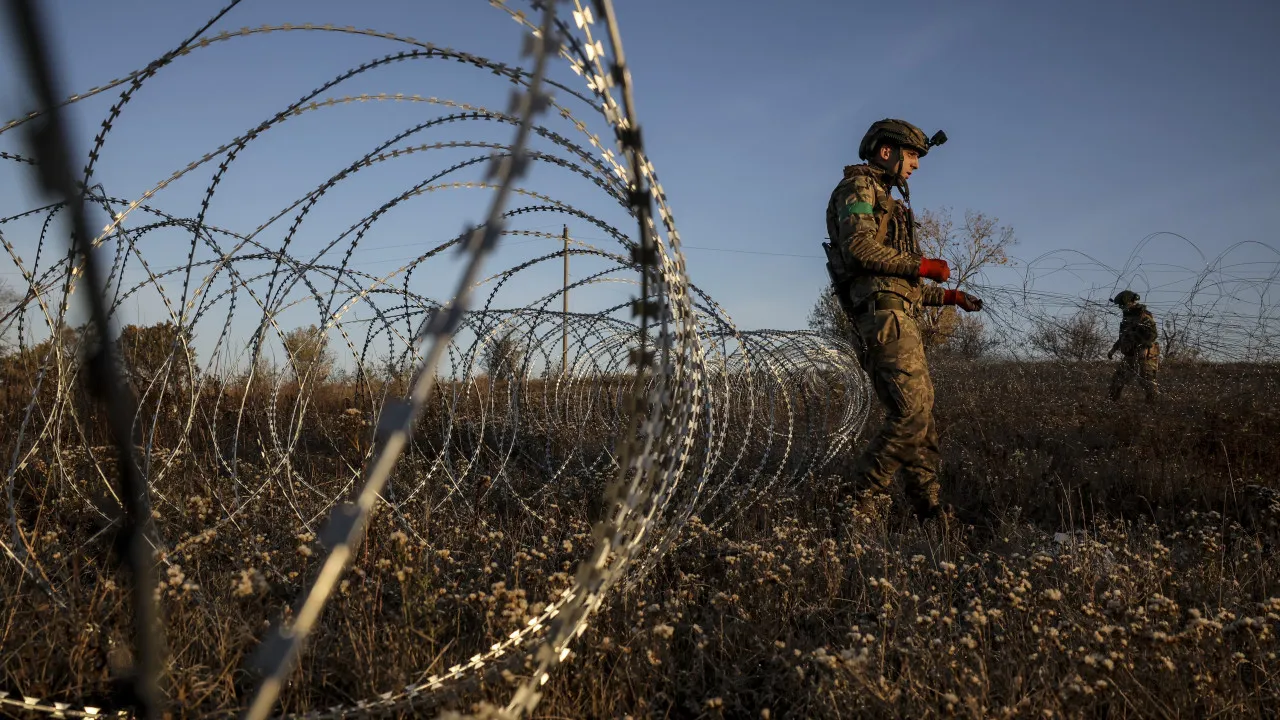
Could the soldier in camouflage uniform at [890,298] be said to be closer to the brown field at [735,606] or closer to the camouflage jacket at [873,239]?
the camouflage jacket at [873,239]

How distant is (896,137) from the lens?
16.3 feet

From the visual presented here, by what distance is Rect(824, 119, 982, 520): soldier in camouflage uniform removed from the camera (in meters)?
4.80

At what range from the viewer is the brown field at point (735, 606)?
2402 millimetres

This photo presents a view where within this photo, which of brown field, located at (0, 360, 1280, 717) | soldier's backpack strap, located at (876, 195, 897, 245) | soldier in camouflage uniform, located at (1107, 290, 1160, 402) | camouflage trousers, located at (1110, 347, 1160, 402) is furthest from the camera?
soldier in camouflage uniform, located at (1107, 290, 1160, 402)

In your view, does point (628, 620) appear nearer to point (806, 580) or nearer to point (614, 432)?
point (806, 580)

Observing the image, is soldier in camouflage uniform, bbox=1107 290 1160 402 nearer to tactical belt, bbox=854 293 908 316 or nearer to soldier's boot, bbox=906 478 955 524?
soldier's boot, bbox=906 478 955 524

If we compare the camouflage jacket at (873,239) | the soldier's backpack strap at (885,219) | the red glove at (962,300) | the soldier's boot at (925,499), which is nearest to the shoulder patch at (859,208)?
the camouflage jacket at (873,239)

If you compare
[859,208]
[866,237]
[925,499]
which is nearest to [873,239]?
[866,237]

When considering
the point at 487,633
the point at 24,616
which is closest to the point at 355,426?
the point at 24,616

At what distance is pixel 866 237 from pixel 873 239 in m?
0.06

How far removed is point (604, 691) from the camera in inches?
95.6

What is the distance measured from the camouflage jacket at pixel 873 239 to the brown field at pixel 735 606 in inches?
57.7

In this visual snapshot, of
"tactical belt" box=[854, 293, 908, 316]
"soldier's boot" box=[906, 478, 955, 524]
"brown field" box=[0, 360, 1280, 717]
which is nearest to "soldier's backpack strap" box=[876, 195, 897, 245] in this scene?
"tactical belt" box=[854, 293, 908, 316]

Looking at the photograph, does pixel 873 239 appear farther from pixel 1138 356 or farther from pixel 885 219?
pixel 1138 356
